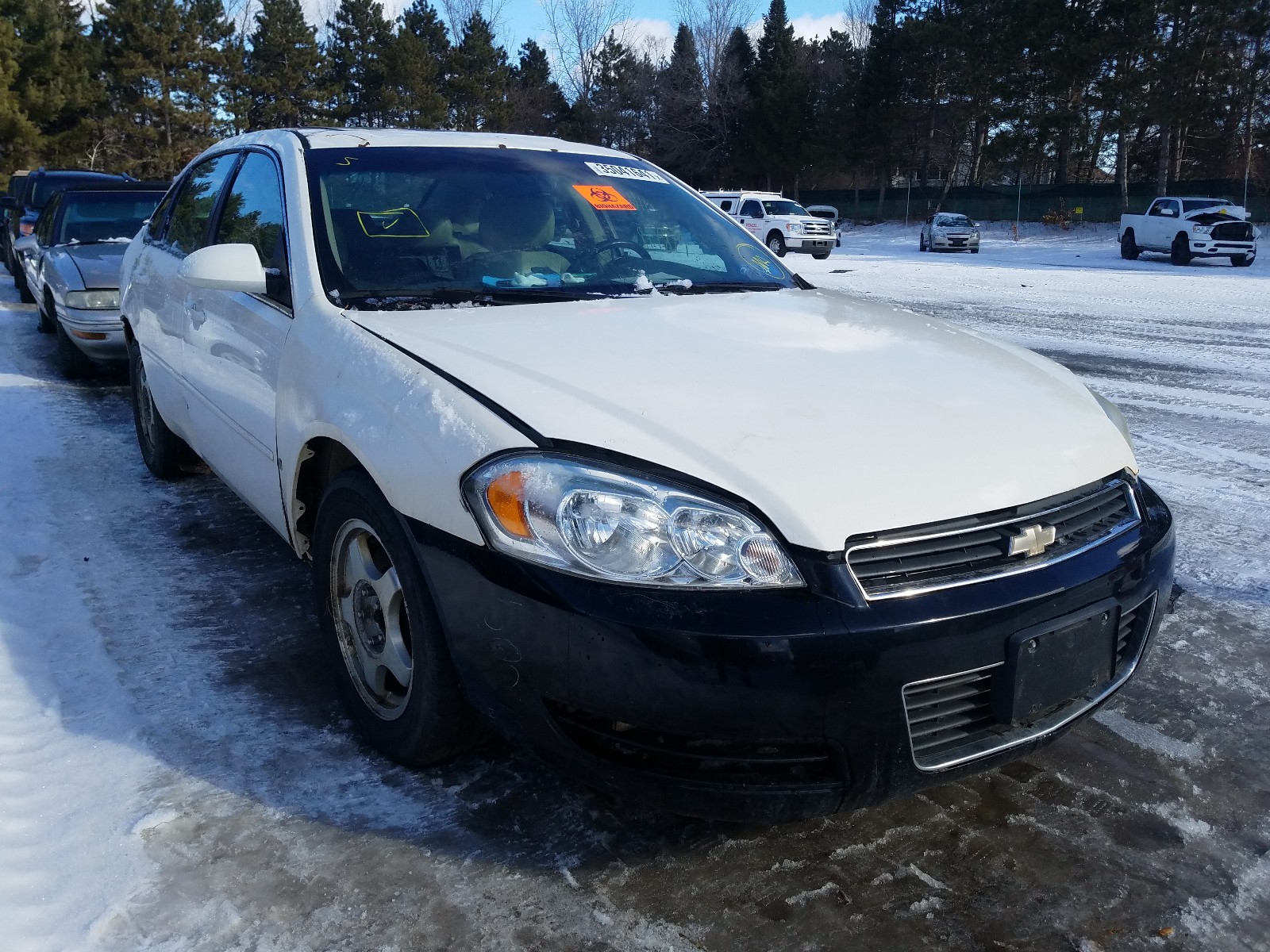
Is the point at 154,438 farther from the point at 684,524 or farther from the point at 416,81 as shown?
the point at 416,81

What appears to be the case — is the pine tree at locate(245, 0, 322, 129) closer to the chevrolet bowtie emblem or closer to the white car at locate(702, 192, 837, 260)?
the white car at locate(702, 192, 837, 260)

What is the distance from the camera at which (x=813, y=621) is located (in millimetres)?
1959

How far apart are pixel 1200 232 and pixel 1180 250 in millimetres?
571

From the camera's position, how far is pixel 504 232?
11.3ft

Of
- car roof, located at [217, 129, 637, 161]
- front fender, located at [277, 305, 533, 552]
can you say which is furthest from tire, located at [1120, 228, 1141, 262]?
→ front fender, located at [277, 305, 533, 552]

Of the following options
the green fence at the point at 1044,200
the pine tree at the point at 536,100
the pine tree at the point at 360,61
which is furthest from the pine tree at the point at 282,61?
the green fence at the point at 1044,200

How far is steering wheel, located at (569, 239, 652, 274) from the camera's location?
3471mm

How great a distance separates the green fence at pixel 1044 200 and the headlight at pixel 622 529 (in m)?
37.6

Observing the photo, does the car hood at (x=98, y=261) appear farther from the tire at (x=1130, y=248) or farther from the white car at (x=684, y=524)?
the tire at (x=1130, y=248)

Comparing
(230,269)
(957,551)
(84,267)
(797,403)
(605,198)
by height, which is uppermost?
(605,198)

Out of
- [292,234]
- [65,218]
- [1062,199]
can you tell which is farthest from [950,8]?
[292,234]

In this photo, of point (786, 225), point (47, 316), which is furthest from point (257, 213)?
point (786, 225)

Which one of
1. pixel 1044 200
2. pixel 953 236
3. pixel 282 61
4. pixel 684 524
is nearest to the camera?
pixel 684 524

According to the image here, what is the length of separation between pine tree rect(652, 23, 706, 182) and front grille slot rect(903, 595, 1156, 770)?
6360 centimetres
